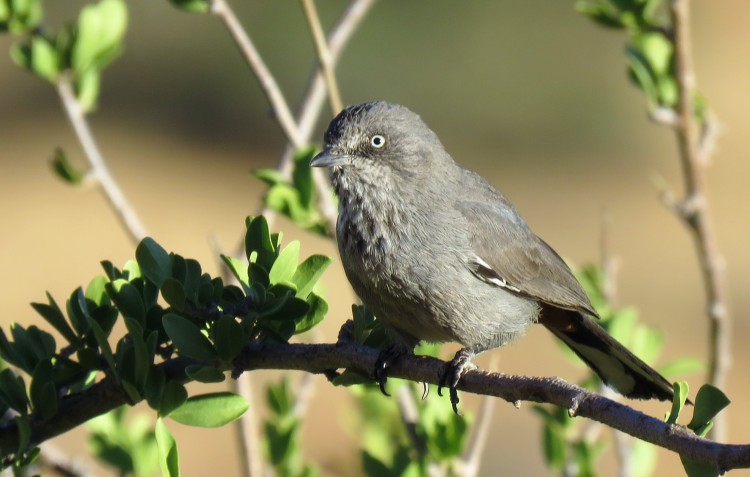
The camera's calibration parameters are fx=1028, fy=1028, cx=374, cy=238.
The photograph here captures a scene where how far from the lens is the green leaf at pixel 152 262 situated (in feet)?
9.82

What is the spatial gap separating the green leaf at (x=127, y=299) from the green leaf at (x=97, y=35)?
1634mm

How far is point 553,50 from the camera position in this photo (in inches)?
774

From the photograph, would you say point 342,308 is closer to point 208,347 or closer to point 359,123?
point 359,123

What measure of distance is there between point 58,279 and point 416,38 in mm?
8236

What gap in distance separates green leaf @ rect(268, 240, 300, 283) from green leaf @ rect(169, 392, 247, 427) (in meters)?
0.46

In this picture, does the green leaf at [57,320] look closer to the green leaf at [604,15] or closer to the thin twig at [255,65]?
the thin twig at [255,65]

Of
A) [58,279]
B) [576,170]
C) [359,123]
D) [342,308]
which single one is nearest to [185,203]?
[58,279]

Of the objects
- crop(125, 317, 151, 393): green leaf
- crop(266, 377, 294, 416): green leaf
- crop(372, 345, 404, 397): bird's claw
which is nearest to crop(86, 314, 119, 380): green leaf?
crop(125, 317, 151, 393): green leaf

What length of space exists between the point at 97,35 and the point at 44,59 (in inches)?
9.3

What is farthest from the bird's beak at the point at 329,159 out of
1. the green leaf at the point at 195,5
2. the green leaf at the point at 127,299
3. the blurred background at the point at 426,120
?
the blurred background at the point at 426,120

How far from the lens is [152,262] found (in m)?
3.02

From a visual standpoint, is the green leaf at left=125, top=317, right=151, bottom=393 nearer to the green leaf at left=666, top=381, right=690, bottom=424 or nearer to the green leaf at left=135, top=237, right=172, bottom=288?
the green leaf at left=135, top=237, right=172, bottom=288

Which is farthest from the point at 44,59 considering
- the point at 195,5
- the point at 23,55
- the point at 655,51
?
the point at 655,51

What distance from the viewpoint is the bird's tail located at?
3.96 meters
